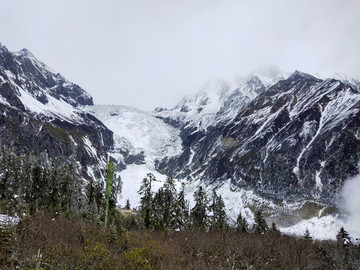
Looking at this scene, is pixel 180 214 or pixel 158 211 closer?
pixel 180 214

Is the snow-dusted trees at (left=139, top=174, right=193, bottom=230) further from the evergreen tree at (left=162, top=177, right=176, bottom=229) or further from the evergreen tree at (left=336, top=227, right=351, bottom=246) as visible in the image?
the evergreen tree at (left=336, top=227, right=351, bottom=246)

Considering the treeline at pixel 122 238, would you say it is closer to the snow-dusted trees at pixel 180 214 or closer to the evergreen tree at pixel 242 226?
the snow-dusted trees at pixel 180 214

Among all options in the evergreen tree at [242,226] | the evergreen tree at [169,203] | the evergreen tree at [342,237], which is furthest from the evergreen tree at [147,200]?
the evergreen tree at [342,237]

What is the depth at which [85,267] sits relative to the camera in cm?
1720

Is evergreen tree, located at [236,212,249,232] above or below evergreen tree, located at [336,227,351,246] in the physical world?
above

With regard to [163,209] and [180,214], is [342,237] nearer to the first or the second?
[180,214]

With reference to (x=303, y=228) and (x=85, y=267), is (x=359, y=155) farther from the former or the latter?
(x=85, y=267)

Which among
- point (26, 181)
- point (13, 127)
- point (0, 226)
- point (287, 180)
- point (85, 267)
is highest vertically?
point (13, 127)

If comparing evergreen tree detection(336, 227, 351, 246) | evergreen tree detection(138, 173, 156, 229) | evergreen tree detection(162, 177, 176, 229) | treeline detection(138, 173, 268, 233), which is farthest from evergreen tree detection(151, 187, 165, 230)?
evergreen tree detection(336, 227, 351, 246)

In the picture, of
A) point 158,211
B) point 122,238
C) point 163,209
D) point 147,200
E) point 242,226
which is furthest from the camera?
point 242,226

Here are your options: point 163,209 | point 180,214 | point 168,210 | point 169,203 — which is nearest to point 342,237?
point 180,214

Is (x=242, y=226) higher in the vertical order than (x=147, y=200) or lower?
lower

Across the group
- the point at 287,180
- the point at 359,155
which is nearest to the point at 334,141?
the point at 359,155

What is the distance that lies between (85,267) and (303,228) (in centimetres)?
14815
